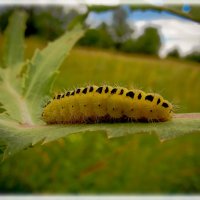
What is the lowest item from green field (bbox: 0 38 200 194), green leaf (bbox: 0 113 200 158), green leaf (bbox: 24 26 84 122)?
green field (bbox: 0 38 200 194)

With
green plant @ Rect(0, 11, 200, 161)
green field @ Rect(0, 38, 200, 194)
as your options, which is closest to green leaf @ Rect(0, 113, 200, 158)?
green plant @ Rect(0, 11, 200, 161)

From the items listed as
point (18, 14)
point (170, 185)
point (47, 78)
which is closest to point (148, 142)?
point (170, 185)

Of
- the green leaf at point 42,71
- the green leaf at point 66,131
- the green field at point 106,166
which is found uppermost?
the green leaf at point 42,71

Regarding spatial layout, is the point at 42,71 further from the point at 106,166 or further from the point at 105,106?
the point at 106,166

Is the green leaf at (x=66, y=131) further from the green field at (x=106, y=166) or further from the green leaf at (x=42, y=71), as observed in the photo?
the green field at (x=106, y=166)

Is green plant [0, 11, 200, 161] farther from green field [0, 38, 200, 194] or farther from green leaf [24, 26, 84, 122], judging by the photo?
green field [0, 38, 200, 194]

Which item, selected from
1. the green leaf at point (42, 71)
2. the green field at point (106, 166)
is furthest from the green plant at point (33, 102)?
the green field at point (106, 166)

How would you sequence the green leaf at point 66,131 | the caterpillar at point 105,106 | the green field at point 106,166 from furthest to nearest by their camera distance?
1. the green field at point 106,166
2. the caterpillar at point 105,106
3. the green leaf at point 66,131

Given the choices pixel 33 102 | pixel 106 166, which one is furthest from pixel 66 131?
pixel 106 166
